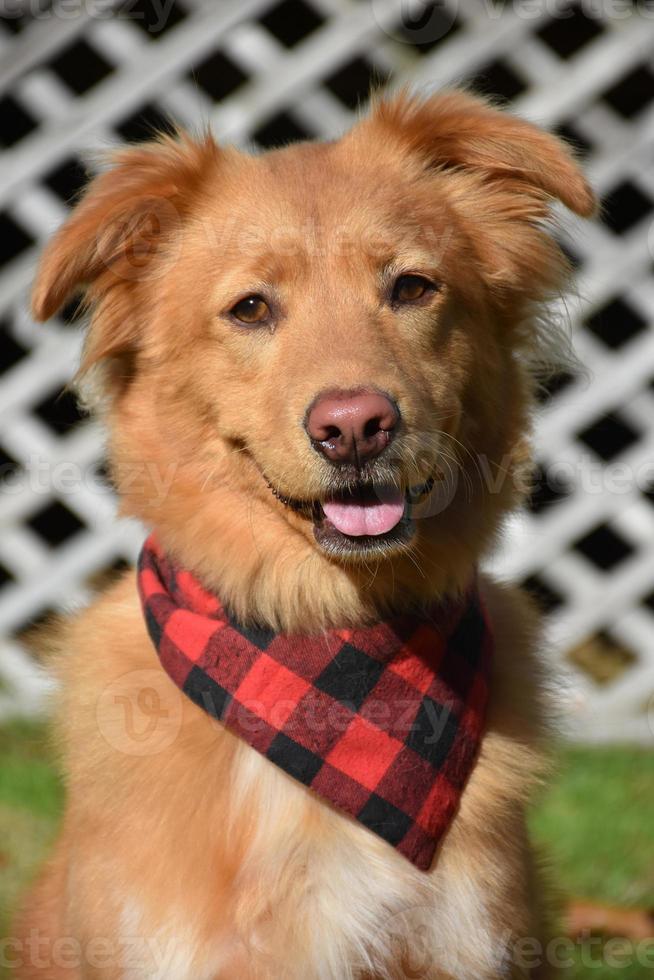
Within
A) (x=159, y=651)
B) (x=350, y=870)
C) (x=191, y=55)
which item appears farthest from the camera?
(x=191, y=55)

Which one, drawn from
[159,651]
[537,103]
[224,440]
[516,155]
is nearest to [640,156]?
[537,103]

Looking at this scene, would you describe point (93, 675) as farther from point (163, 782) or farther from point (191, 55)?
point (191, 55)

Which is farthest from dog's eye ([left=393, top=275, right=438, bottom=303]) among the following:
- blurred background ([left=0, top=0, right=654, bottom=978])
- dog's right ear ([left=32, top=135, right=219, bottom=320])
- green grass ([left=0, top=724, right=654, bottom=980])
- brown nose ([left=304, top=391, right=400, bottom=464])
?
blurred background ([left=0, top=0, right=654, bottom=978])

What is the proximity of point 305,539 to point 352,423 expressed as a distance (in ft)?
1.41

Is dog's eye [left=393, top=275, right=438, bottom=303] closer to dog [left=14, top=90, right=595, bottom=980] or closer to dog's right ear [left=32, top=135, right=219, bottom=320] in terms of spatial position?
dog [left=14, top=90, right=595, bottom=980]

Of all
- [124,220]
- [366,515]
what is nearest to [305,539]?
[366,515]

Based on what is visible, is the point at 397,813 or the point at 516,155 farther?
the point at 516,155

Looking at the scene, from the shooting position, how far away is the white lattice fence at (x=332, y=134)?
4.67 meters

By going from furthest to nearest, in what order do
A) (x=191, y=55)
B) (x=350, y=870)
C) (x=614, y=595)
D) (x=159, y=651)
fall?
(x=614, y=595) → (x=191, y=55) → (x=159, y=651) → (x=350, y=870)

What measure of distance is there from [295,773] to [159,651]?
407 millimetres

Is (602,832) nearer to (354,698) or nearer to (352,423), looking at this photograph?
(354,698)

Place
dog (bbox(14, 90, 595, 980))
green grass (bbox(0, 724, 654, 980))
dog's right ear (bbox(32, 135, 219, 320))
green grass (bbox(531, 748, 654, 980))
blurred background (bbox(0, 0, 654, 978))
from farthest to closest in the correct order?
blurred background (bbox(0, 0, 654, 978)) < green grass (bbox(0, 724, 654, 980)) < green grass (bbox(531, 748, 654, 980)) < dog's right ear (bbox(32, 135, 219, 320)) < dog (bbox(14, 90, 595, 980))

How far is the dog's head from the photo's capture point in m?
2.47

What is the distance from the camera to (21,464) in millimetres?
5195
